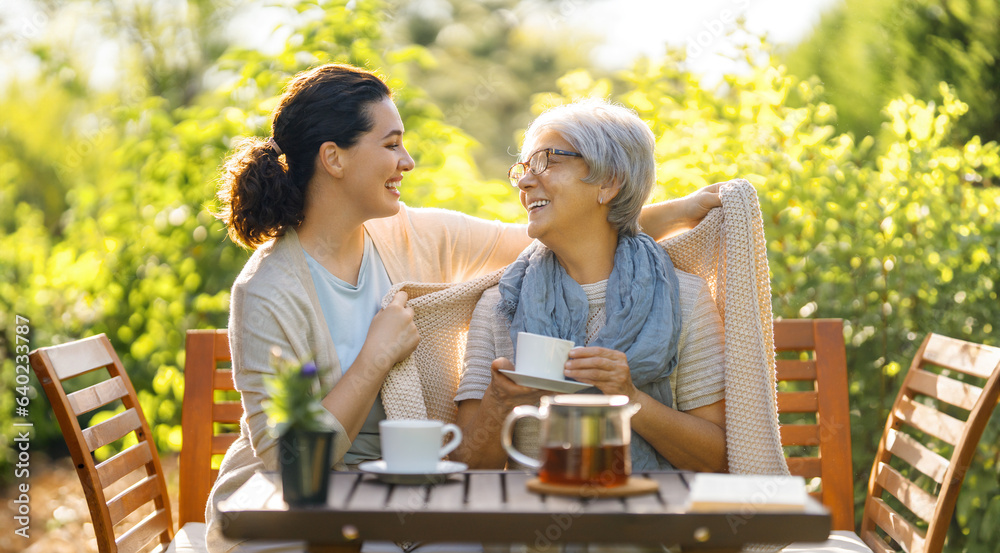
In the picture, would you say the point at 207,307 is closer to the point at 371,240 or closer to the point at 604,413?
the point at 371,240

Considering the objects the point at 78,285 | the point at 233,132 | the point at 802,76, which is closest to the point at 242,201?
the point at 233,132

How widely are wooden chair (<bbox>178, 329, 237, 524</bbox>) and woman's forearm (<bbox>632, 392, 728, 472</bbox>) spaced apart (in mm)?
1290

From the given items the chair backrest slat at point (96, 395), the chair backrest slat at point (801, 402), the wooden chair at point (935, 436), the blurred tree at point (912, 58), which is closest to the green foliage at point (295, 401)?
the chair backrest slat at point (96, 395)

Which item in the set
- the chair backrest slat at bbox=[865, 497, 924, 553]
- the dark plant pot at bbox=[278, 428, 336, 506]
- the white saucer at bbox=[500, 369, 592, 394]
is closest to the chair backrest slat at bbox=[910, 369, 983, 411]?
the chair backrest slat at bbox=[865, 497, 924, 553]

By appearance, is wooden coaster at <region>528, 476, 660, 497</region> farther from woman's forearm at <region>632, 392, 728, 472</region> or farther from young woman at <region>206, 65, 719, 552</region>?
young woman at <region>206, 65, 719, 552</region>

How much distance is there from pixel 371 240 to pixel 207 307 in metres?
1.31

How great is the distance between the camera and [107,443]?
241 centimetres

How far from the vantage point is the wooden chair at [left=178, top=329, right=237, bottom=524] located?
2.80 m

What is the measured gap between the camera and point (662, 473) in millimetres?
1866

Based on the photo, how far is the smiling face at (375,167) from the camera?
253cm

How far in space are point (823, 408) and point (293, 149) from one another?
180 centimetres

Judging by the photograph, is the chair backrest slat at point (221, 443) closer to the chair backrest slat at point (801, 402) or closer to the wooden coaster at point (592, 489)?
the wooden coaster at point (592, 489)

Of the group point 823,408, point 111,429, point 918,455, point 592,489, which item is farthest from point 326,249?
point 918,455

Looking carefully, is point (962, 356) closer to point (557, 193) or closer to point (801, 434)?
point (801, 434)
